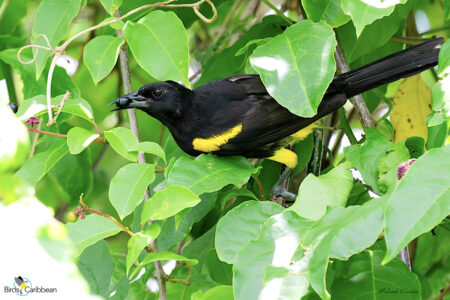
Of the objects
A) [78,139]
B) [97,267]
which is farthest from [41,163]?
[97,267]

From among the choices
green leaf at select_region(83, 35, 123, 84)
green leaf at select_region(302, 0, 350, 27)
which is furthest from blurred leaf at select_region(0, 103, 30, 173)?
green leaf at select_region(302, 0, 350, 27)

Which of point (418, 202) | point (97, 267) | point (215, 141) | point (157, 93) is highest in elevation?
point (418, 202)

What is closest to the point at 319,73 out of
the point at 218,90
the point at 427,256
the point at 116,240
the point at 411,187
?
the point at 411,187

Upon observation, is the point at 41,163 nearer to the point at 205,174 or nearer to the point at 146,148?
the point at 146,148

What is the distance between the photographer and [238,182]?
212cm

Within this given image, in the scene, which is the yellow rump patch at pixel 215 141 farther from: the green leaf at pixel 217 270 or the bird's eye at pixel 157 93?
the green leaf at pixel 217 270

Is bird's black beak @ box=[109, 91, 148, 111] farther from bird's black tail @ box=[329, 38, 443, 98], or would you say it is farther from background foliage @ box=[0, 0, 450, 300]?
bird's black tail @ box=[329, 38, 443, 98]

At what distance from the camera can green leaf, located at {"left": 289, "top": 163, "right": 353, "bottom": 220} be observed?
5.70 ft

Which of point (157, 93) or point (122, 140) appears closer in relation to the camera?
point (122, 140)

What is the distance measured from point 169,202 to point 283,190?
104 centimetres

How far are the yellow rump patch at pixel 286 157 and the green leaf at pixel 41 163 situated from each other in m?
1.03

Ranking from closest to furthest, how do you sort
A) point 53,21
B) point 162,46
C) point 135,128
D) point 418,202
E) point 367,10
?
point 418,202, point 367,10, point 162,46, point 53,21, point 135,128

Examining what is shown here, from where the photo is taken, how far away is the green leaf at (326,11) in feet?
7.18

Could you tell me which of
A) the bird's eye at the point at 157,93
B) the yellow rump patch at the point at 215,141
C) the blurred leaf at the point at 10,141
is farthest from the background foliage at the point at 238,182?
the bird's eye at the point at 157,93
